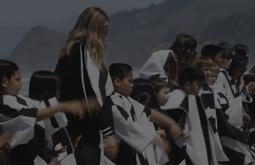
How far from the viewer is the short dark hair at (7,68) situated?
442cm

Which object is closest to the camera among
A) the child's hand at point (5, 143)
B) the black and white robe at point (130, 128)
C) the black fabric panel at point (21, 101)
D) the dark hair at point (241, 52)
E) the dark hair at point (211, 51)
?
the child's hand at point (5, 143)

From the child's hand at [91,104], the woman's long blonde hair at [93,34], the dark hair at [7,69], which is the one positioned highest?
the woman's long blonde hair at [93,34]

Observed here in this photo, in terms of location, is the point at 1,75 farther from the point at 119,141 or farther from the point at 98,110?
the point at 119,141

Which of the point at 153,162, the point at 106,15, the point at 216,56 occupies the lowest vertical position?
the point at 153,162

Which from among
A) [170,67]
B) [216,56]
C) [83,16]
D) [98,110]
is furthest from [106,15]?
[216,56]

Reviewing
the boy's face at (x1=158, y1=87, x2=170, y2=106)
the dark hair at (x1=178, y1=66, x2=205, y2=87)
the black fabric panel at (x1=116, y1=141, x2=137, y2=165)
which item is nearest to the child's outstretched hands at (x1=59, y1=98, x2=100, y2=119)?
the black fabric panel at (x1=116, y1=141, x2=137, y2=165)

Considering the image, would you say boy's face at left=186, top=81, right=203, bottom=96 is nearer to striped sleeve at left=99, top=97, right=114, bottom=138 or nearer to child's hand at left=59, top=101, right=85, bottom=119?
striped sleeve at left=99, top=97, right=114, bottom=138

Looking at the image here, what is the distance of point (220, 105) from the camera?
623 cm

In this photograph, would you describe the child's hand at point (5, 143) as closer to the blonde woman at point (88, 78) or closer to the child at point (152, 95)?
the blonde woman at point (88, 78)

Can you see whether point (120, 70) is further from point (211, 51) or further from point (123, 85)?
point (211, 51)

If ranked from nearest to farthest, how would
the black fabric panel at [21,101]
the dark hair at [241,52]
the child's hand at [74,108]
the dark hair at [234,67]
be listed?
the child's hand at [74,108] < the black fabric panel at [21,101] < the dark hair at [234,67] < the dark hair at [241,52]

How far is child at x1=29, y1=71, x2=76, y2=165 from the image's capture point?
4.64 metres

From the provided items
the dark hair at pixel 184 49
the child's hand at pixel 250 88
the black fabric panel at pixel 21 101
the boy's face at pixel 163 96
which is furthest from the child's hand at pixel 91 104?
the child's hand at pixel 250 88

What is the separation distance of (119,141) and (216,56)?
6.69ft
